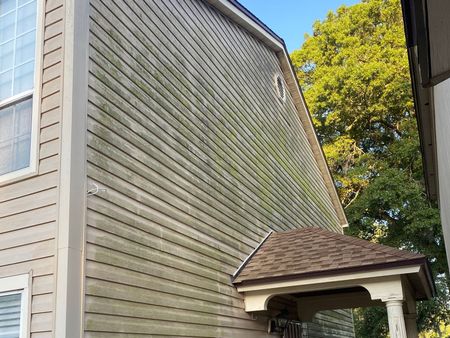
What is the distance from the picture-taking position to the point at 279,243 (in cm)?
805

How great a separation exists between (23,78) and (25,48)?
12.1 inches

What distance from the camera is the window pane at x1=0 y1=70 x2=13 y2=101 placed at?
15.8ft

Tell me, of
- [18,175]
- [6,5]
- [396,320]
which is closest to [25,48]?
[6,5]

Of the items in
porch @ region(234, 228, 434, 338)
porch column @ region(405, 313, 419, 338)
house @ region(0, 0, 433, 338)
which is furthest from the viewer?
porch column @ region(405, 313, 419, 338)

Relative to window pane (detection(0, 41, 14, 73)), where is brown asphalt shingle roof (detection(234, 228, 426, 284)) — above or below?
below

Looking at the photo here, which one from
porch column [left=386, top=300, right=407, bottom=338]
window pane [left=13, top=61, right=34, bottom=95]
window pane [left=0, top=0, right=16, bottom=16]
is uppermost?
window pane [left=0, top=0, right=16, bottom=16]

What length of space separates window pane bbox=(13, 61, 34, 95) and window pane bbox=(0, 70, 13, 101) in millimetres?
74

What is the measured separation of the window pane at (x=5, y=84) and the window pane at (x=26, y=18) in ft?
1.38

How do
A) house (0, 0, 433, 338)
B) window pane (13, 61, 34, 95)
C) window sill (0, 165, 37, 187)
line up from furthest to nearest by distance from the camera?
window pane (13, 61, 34, 95)
window sill (0, 165, 37, 187)
house (0, 0, 433, 338)

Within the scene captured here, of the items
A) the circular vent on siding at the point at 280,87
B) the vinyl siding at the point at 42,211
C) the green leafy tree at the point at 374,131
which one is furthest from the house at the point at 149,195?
the green leafy tree at the point at 374,131

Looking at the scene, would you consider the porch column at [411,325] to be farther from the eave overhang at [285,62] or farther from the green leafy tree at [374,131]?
the green leafy tree at [374,131]

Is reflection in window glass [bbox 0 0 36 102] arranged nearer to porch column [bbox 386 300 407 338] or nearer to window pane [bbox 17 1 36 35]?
window pane [bbox 17 1 36 35]

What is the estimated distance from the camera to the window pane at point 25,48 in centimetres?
478

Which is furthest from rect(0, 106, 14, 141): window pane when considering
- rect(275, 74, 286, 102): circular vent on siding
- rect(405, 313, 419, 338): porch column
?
rect(275, 74, 286, 102): circular vent on siding
